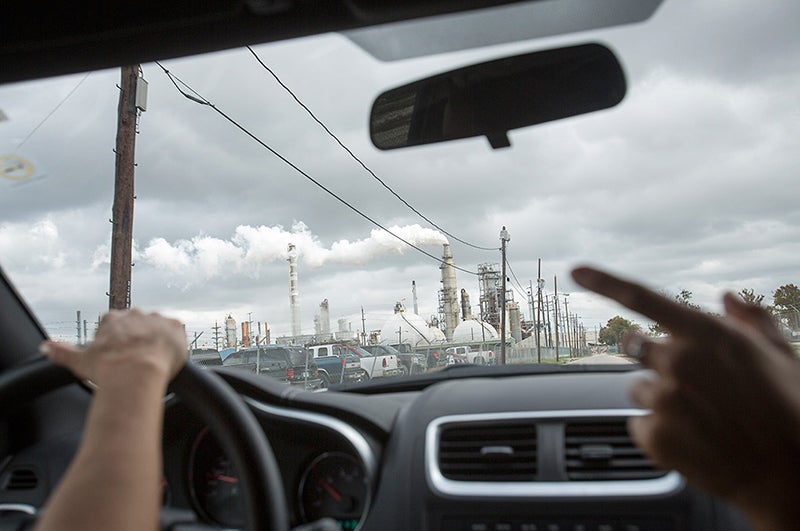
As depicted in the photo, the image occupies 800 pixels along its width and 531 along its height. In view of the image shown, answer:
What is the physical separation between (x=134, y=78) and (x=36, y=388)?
32.7ft

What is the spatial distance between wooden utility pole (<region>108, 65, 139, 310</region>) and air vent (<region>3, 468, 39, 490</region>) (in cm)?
779

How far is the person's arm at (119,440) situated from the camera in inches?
40.6

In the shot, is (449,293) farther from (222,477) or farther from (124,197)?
(222,477)

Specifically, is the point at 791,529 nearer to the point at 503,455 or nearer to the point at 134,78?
the point at 503,455


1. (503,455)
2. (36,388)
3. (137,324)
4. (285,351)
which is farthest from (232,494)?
(285,351)

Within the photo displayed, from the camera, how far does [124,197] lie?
10688 mm

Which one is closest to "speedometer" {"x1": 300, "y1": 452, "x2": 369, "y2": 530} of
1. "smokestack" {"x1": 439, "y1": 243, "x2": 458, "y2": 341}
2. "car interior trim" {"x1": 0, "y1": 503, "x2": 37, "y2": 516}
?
"car interior trim" {"x1": 0, "y1": 503, "x2": 37, "y2": 516}

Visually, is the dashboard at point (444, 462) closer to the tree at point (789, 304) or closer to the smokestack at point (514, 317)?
the tree at point (789, 304)

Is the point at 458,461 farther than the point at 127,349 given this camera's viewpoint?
Yes

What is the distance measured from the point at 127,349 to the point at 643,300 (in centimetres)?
78

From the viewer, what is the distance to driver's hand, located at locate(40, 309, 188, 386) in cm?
116

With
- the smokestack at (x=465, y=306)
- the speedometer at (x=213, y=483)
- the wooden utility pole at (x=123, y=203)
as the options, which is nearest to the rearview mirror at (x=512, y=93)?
the speedometer at (x=213, y=483)

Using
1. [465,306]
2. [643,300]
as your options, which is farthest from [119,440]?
[465,306]

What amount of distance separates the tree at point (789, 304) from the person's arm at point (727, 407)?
157 cm
